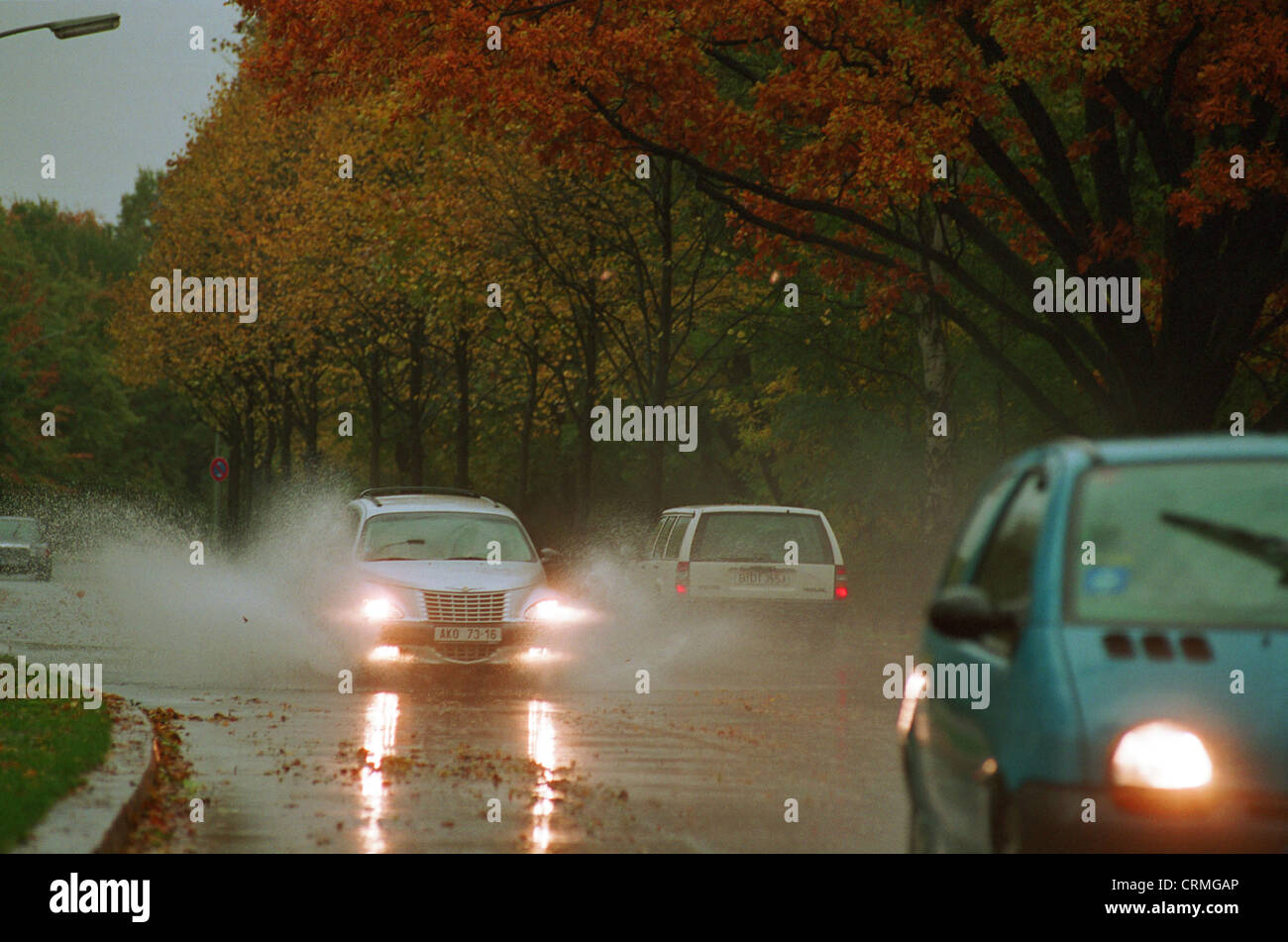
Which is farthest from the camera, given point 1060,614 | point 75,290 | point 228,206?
point 75,290

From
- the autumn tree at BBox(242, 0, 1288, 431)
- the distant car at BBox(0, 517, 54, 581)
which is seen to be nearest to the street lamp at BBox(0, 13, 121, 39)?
the autumn tree at BBox(242, 0, 1288, 431)

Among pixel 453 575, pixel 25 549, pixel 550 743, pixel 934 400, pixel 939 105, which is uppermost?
pixel 939 105

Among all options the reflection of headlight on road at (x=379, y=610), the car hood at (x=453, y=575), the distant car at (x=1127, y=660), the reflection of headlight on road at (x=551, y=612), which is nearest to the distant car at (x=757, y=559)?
the car hood at (x=453, y=575)

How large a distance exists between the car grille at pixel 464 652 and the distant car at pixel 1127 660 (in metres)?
11.8

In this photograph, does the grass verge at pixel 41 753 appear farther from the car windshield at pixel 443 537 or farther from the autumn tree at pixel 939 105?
the autumn tree at pixel 939 105

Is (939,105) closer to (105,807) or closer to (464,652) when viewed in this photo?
(464,652)

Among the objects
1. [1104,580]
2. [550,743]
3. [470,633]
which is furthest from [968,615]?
[470,633]

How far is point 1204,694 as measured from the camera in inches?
204

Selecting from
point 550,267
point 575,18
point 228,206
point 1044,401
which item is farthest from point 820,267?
point 228,206

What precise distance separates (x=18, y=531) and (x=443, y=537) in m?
28.6

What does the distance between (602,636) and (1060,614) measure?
18.2m

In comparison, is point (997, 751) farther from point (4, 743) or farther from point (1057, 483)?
point (4, 743)

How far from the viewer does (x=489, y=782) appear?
11.5 metres

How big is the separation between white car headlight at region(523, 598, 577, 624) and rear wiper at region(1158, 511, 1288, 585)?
42.3 ft
